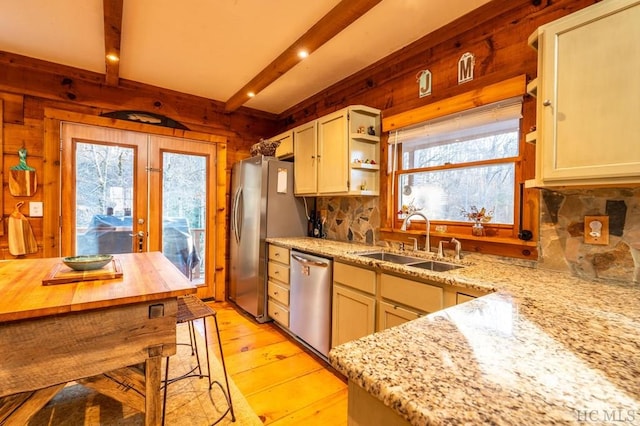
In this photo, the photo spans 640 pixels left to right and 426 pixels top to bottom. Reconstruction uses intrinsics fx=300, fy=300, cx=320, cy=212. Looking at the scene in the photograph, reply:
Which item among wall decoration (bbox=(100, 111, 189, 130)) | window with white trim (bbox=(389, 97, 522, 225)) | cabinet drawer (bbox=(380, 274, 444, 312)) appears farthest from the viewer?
wall decoration (bbox=(100, 111, 189, 130))

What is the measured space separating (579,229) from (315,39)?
6.90 ft

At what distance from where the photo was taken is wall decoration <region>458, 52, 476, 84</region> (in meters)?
2.15

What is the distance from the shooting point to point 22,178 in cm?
276

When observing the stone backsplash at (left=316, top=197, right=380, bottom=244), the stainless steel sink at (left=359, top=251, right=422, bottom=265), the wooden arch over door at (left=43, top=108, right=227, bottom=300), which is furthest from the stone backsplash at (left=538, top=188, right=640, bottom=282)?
the wooden arch over door at (left=43, top=108, right=227, bottom=300)

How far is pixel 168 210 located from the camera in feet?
11.8

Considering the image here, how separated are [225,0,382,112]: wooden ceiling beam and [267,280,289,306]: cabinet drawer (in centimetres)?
206

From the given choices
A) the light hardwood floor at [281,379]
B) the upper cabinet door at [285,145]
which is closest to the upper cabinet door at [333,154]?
the upper cabinet door at [285,145]

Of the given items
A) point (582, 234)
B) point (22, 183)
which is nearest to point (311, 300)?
point (582, 234)

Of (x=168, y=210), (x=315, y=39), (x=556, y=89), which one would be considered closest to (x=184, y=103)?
(x=168, y=210)

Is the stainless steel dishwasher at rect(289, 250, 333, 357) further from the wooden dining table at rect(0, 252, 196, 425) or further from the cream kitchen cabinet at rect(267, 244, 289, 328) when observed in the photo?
the wooden dining table at rect(0, 252, 196, 425)

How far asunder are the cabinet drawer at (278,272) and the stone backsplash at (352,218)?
2.32ft

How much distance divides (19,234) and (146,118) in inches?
63.9

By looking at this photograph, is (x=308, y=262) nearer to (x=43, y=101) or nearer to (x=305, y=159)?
(x=305, y=159)

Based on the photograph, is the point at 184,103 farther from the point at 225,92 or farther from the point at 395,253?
the point at 395,253
